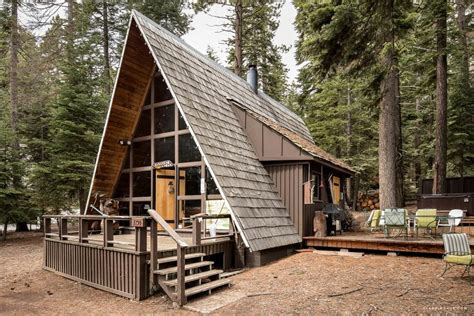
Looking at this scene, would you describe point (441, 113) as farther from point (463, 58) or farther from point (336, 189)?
point (463, 58)

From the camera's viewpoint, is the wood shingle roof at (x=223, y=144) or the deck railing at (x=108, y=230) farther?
the wood shingle roof at (x=223, y=144)

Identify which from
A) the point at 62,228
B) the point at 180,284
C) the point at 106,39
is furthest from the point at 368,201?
the point at 180,284

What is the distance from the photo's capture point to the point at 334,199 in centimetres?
1325

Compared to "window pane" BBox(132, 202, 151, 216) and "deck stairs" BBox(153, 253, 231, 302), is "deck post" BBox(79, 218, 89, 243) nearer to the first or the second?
"deck stairs" BBox(153, 253, 231, 302)

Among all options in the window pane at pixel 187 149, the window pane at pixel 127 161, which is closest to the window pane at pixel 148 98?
the window pane at pixel 127 161

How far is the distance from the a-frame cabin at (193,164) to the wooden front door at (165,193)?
0.09 ft

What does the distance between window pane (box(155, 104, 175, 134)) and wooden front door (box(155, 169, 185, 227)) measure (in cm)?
117

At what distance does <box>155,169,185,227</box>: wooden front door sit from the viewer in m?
9.77

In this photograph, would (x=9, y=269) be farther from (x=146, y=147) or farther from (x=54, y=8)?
(x=54, y=8)

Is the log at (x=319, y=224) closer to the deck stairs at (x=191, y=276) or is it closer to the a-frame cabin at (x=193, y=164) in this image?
the a-frame cabin at (x=193, y=164)

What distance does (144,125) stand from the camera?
10.4 meters

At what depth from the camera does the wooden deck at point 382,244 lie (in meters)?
7.92

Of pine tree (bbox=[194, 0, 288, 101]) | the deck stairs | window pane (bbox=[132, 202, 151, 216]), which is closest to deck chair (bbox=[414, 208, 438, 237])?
the deck stairs

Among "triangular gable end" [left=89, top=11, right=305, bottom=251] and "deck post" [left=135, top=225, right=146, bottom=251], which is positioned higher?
"triangular gable end" [left=89, top=11, right=305, bottom=251]
